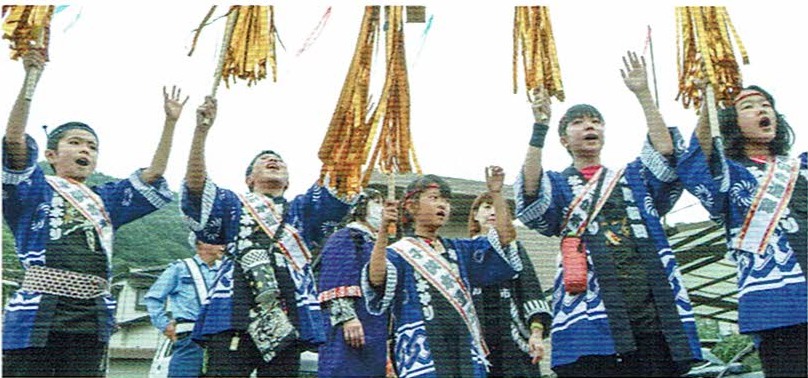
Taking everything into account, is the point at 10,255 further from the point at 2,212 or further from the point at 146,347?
the point at 146,347

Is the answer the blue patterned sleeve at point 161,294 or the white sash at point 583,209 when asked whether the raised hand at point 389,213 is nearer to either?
the white sash at point 583,209

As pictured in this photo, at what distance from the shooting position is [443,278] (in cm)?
324

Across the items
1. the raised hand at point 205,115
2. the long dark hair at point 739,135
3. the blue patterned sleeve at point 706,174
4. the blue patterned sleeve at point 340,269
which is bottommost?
the blue patterned sleeve at point 340,269

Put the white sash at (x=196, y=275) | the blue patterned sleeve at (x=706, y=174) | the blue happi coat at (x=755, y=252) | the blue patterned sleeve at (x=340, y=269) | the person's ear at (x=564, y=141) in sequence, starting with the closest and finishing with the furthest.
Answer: the blue happi coat at (x=755, y=252)
the blue patterned sleeve at (x=706, y=174)
the person's ear at (x=564, y=141)
the blue patterned sleeve at (x=340, y=269)
the white sash at (x=196, y=275)

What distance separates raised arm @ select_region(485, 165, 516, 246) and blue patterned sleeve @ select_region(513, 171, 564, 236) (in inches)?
2.7

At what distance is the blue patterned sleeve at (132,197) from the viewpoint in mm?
3258

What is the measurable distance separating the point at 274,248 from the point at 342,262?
23cm

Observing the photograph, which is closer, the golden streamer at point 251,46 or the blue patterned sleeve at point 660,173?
the blue patterned sleeve at point 660,173

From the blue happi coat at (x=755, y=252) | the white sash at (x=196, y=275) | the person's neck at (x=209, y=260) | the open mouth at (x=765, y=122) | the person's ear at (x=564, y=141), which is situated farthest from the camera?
the person's neck at (x=209, y=260)

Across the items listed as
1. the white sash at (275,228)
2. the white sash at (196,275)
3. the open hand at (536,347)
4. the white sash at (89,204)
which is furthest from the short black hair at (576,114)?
the white sash at (196,275)

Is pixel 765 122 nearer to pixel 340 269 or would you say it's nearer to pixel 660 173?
pixel 660 173

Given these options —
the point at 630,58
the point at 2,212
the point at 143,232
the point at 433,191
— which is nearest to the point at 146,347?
the point at 143,232

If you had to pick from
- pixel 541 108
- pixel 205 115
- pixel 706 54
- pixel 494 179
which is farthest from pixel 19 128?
pixel 706 54

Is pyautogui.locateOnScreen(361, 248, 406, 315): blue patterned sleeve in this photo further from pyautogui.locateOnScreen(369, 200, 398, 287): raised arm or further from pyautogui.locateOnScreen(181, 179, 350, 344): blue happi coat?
pyautogui.locateOnScreen(181, 179, 350, 344): blue happi coat
